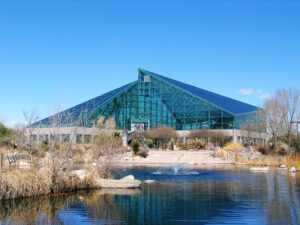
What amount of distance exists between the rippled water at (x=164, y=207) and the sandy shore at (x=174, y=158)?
21.2 meters

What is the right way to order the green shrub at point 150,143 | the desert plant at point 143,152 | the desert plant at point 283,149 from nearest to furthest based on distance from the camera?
the desert plant at point 283,149
the desert plant at point 143,152
the green shrub at point 150,143

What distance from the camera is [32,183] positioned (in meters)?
13.9

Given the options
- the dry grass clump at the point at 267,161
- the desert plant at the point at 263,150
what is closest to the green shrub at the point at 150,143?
→ the desert plant at the point at 263,150

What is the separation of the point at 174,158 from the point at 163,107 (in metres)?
23.1

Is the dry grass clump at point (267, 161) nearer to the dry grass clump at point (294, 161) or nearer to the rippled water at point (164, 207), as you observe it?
the dry grass clump at point (294, 161)

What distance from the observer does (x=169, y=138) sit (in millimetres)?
55094

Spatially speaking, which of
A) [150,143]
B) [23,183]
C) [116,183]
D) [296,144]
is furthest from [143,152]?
[23,183]

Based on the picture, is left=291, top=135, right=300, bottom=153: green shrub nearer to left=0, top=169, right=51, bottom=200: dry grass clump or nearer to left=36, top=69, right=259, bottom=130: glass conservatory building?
left=36, top=69, right=259, bottom=130: glass conservatory building

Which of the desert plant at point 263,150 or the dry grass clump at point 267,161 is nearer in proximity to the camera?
the dry grass clump at point 267,161

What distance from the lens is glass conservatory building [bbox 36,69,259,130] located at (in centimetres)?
5557

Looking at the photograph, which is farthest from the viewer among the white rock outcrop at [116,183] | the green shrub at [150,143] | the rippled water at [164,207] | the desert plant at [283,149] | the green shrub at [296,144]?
the green shrub at [150,143]

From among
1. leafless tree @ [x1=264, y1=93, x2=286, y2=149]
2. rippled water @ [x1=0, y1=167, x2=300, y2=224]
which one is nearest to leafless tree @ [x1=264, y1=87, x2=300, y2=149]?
leafless tree @ [x1=264, y1=93, x2=286, y2=149]

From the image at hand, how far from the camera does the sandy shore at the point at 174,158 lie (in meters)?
37.8

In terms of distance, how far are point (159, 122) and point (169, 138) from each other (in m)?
7.78
